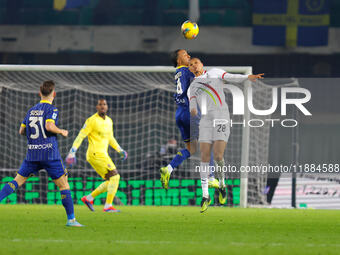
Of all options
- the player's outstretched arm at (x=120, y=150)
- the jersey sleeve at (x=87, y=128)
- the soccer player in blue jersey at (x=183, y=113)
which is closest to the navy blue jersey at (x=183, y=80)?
the soccer player in blue jersey at (x=183, y=113)

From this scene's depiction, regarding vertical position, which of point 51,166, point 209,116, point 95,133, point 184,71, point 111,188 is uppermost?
point 184,71

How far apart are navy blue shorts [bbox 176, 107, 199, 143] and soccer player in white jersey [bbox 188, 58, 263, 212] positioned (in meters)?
0.09

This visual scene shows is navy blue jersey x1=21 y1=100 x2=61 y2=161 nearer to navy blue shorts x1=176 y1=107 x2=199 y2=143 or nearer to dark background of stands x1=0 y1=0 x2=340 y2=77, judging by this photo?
navy blue shorts x1=176 y1=107 x2=199 y2=143

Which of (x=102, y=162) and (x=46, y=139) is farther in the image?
(x=102, y=162)

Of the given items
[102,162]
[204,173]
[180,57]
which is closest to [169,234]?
[204,173]

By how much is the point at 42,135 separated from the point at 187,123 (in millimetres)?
2638

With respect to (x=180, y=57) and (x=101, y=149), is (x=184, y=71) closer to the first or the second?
(x=180, y=57)

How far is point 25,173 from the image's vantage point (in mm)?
7258

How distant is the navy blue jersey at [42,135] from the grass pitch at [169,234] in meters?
0.79

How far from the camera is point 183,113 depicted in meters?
9.10

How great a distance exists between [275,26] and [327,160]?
1262cm

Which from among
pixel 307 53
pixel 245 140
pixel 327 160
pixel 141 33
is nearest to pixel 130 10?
pixel 141 33

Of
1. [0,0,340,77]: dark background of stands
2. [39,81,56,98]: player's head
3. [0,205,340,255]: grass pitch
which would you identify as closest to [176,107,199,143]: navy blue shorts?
[0,205,340,255]: grass pitch

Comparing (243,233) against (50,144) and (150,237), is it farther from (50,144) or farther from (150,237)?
(50,144)
